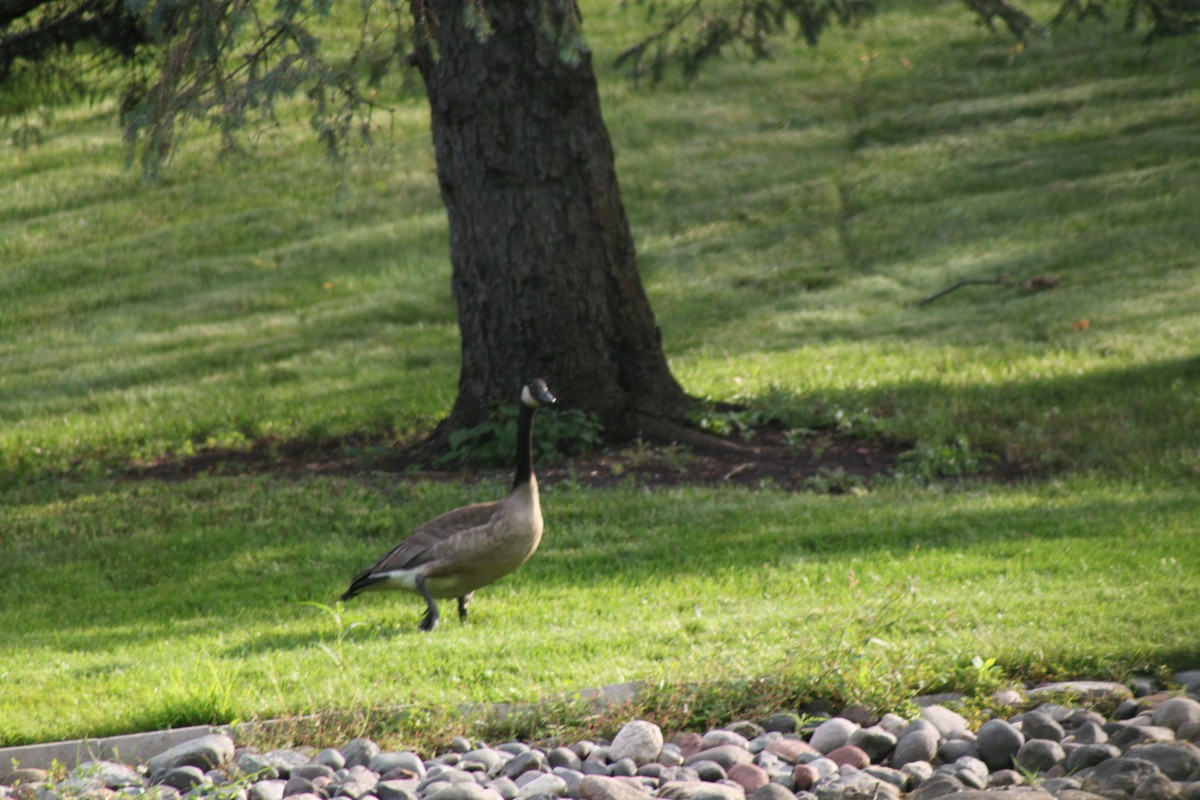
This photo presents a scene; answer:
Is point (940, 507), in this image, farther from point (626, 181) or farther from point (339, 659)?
point (626, 181)

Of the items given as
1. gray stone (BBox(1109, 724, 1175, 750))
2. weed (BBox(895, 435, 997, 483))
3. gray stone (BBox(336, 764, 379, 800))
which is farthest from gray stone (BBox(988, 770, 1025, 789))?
weed (BBox(895, 435, 997, 483))

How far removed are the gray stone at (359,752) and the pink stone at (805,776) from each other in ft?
5.39

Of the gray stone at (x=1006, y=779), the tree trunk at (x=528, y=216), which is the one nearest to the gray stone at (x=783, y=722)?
the gray stone at (x=1006, y=779)

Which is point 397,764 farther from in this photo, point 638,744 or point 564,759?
point 638,744

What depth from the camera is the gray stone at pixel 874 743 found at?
534cm

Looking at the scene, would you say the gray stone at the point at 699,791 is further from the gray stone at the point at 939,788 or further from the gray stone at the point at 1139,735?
the gray stone at the point at 1139,735

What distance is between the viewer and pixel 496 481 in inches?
394

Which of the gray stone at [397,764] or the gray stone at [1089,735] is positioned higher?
the gray stone at [397,764]

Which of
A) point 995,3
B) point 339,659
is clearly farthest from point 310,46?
point 995,3

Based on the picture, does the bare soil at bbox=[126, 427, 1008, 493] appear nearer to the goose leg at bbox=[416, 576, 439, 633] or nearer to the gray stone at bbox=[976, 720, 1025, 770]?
the goose leg at bbox=[416, 576, 439, 633]

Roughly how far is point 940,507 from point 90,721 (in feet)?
18.5

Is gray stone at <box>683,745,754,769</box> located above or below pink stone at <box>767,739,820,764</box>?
above

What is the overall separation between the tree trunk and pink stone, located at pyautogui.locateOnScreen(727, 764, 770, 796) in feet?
19.2

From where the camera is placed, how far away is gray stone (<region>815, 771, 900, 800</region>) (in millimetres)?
4906
